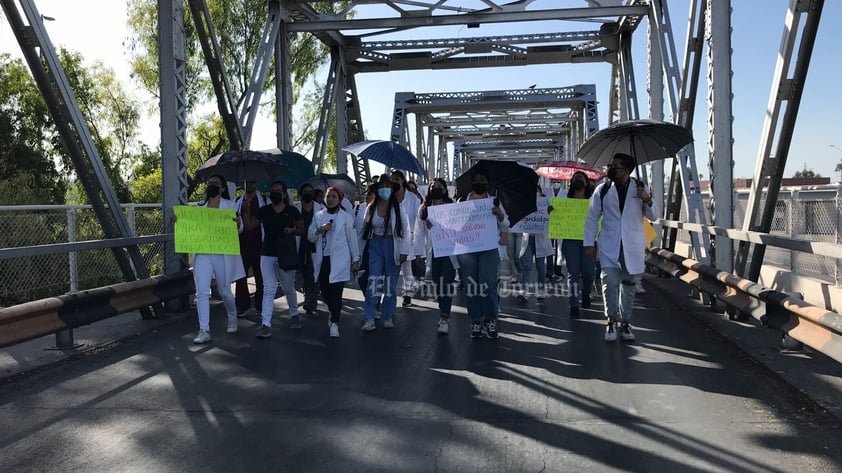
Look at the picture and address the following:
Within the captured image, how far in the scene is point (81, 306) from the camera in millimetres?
7266

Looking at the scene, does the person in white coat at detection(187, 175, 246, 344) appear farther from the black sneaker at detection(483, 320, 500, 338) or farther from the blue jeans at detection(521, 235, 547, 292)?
the blue jeans at detection(521, 235, 547, 292)

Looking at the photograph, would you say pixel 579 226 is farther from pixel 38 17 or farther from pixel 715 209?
pixel 38 17

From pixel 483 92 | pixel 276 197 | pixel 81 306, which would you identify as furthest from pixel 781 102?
pixel 483 92

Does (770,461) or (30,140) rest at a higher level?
(30,140)

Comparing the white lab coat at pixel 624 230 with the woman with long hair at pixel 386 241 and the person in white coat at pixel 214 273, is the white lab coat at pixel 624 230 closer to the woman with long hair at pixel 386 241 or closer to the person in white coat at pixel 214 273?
the woman with long hair at pixel 386 241

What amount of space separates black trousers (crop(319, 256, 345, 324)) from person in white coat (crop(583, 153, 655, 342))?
2803 mm

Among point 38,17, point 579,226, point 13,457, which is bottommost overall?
point 13,457

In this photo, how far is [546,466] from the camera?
3945 mm

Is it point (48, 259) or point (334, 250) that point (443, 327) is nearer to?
point (334, 250)

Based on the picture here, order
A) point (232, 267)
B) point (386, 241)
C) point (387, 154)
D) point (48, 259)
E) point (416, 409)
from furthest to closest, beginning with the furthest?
point (48, 259), point (387, 154), point (386, 241), point (232, 267), point (416, 409)

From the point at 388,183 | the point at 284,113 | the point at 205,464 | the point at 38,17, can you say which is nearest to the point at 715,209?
the point at 388,183

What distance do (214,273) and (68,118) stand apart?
7.56ft

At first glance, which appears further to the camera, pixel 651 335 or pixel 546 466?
pixel 651 335

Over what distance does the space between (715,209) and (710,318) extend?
1.45 metres
